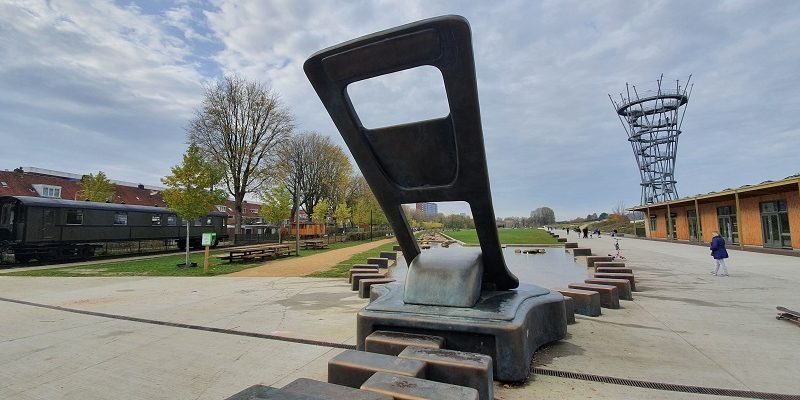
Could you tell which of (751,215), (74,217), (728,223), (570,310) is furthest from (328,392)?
(728,223)

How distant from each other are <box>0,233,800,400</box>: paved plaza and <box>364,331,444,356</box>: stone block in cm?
72

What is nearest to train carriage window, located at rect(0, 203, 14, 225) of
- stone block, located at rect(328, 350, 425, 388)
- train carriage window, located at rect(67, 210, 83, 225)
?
train carriage window, located at rect(67, 210, 83, 225)

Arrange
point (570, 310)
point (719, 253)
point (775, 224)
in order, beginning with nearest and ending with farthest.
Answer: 1. point (570, 310)
2. point (719, 253)
3. point (775, 224)

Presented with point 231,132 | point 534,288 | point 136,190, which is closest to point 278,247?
point 231,132

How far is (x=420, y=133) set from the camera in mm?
4559

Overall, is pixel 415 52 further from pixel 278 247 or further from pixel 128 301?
pixel 278 247

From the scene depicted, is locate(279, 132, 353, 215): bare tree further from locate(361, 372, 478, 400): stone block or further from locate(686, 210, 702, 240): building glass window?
locate(361, 372, 478, 400): stone block

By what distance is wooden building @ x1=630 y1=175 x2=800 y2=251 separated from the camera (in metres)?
19.3

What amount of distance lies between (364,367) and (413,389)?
26.9 inches

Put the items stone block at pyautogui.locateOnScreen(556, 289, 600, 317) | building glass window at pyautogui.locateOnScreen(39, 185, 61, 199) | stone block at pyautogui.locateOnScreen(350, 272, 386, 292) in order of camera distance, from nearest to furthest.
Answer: stone block at pyautogui.locateOnScreen(556, 289, 600, 317), stone block at pyautogui.locateOnScreen(350, 272, 386, 292), building glass window at pyautogui.locateOnScreen(39, 185, 61, 199)

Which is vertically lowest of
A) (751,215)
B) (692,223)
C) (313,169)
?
(692,223)

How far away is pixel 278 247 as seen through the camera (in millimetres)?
22156

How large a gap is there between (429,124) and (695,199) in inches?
1188

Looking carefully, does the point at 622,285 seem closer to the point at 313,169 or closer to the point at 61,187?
the point at 313,169
